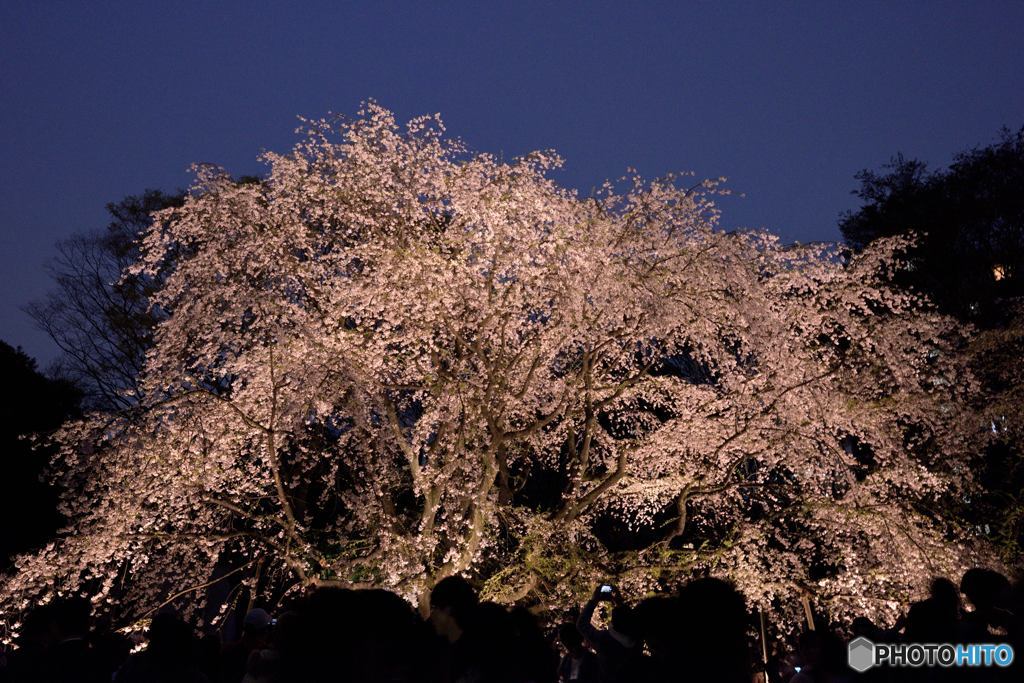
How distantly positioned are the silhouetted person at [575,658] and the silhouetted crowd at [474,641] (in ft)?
0.70

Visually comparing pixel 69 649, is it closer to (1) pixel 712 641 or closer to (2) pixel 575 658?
(1) pixel 712 641

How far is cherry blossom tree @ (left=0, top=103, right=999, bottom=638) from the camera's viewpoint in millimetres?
10594

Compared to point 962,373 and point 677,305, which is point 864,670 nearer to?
point 677,305

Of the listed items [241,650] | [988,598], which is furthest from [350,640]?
[241,650]

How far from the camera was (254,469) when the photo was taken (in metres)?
12.2

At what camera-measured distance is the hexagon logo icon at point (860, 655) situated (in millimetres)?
4484

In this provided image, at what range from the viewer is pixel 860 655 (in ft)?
15.1

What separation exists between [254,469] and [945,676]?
34.5ft

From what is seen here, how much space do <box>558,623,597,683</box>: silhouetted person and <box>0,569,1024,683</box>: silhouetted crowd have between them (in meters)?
0.21

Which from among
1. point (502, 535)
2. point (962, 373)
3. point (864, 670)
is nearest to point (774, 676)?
point (502, 535)

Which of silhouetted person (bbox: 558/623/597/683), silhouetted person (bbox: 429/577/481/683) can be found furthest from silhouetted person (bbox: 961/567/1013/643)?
silhouetted person (bbox: 558/623/597/683)

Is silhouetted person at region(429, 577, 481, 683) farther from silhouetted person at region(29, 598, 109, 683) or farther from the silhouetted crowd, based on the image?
silhouetted person at region(29, 598, 109, 683)

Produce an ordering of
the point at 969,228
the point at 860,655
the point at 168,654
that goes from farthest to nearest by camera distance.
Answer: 1. the point at 969,228
2. the point at 860,655
3. the point at 168,654

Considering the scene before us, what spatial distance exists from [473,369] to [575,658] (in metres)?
5.36
